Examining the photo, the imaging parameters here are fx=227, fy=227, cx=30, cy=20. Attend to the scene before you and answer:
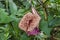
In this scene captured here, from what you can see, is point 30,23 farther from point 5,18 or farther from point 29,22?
point 5,18

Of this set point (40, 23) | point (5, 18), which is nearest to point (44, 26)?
point (40, 23)

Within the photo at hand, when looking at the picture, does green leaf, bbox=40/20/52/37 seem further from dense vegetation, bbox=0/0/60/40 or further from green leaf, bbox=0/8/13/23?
green leaf, bbox=0/8/13/23

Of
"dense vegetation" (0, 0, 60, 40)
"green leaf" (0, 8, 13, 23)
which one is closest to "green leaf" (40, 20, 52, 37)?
"dense vegetation" (0, 0, 60, 40)

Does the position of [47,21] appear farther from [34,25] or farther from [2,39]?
[2,39]

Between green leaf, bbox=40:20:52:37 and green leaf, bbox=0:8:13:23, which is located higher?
green leaf, bbox=0:8:13:23

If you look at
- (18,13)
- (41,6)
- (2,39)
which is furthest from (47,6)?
(2,39)
